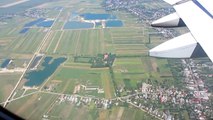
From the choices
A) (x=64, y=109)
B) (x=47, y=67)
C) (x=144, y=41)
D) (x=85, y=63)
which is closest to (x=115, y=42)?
(x=144, y=41)

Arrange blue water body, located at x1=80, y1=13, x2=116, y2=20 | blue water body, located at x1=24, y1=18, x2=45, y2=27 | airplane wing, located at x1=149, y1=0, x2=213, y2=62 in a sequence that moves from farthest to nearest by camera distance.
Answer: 1. blue water body, located at x1=80, y1=13, x2=116, y2=20
2. blue water body, located at x1=24, y1=18, x2=45, y2=27
3. airplane wing, located at x1=149, y1=0, x2=213, y2=62

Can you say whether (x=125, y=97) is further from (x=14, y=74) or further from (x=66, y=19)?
(x=66, y=19)

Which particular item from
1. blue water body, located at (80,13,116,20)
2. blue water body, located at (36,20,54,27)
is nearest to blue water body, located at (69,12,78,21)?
blue water body, located at (80,13,116,20)

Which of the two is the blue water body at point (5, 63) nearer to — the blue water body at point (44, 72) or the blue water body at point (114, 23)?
the blue water body at point (44, 72)

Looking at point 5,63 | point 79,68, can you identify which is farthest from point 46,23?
point 79,68

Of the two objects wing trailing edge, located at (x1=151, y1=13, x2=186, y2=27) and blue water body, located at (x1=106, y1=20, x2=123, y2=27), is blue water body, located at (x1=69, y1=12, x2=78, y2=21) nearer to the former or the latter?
blue water body, located at (x1=106, y1=20, x2=123, y2=27)

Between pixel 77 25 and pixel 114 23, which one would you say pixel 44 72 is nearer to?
pixel 77 25
